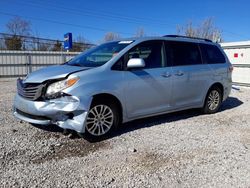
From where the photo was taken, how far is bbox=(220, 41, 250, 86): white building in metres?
11.7

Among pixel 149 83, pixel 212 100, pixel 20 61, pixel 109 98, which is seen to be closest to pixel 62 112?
pixel 109 98

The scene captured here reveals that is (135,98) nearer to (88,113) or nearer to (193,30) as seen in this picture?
(88,113)

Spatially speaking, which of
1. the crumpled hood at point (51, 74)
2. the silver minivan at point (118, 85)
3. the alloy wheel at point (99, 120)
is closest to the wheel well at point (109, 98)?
the silver minivan at point (118, 85)

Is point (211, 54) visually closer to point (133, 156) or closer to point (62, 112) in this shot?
point (133, 156)

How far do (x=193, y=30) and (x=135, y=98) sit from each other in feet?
94.9

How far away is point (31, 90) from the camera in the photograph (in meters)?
4.46

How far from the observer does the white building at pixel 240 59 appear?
11695 mm

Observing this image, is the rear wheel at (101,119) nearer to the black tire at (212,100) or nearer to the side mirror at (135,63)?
the side mirror at (135,63)

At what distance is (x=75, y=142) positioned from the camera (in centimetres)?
450

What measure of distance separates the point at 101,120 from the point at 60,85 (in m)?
0.91

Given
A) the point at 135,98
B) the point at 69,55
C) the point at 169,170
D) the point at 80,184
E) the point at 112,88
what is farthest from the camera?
the point at 69,55

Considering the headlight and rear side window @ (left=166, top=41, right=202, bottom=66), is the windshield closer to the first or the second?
the headlight

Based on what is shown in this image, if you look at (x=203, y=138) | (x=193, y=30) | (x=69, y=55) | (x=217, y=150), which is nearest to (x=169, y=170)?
(x=217, y=150)

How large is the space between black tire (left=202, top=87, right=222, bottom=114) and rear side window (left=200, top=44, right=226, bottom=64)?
2.23ft
